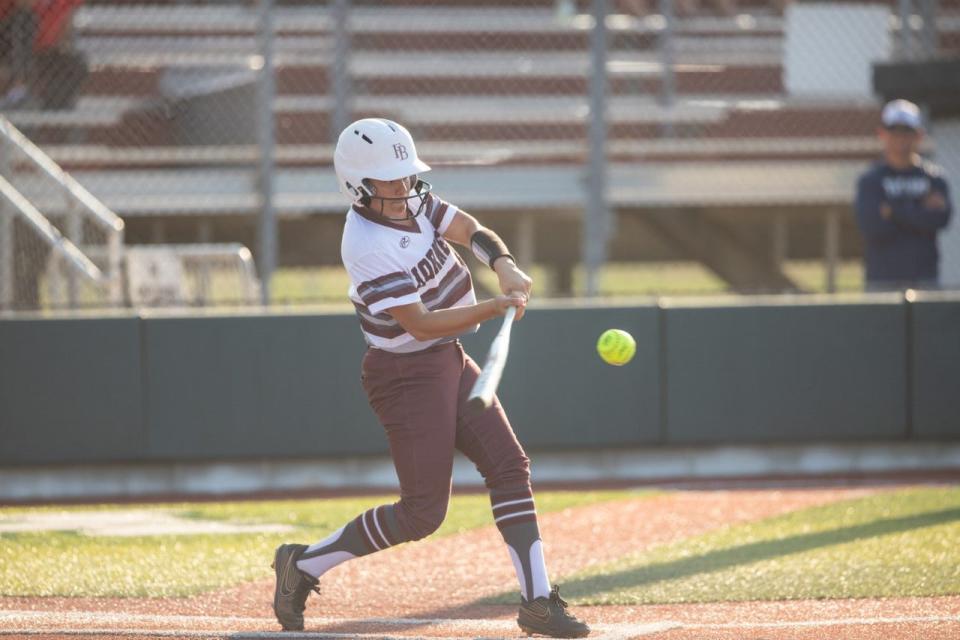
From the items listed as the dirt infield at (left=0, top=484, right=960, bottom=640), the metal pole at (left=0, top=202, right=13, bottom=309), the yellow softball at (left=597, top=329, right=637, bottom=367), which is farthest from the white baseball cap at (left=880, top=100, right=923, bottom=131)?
the metal pole at (left=0, top=202, right=13, bottom=309)

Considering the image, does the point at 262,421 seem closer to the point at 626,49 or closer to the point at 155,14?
the point at 155,14

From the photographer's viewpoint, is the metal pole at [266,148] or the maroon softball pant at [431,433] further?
the metal pole at [266,148]

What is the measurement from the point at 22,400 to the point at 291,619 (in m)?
4.37

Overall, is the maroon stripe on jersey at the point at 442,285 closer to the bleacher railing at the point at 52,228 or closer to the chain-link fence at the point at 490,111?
the chain-link fence at the point at 490,111

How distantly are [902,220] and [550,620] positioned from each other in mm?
5693

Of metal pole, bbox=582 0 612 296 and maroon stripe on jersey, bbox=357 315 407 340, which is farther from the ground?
metal pole, bbox=582 0 612 296

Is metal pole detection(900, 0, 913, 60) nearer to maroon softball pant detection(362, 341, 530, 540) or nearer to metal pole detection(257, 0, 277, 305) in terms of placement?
metal pole detection(257, 0, 277, 305)

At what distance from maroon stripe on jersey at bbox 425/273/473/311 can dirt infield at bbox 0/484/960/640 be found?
118cm

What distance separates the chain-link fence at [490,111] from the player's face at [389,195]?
4954 mm

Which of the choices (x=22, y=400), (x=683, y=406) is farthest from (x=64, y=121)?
(x=683, y=406)

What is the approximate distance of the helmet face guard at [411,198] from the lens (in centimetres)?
512

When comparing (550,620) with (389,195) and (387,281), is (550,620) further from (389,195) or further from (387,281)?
(389,195)

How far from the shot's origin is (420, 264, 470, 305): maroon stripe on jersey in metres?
5.24

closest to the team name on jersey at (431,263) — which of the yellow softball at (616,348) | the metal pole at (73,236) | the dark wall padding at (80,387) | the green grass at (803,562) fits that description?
the yellow softball at (616,348)
